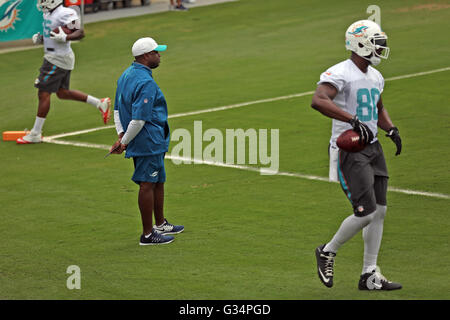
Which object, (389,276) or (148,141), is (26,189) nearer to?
(148,141)

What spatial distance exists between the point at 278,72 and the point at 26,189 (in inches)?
348

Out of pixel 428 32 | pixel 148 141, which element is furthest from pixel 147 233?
pixel 428 32

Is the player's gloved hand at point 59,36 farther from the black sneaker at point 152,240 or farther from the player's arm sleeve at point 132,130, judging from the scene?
the black sneaker at point 152,240

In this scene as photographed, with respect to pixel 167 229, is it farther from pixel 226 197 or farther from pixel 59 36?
pixel 59 36

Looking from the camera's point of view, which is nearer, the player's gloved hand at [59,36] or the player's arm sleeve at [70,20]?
the player's gloved hand at [59,36]

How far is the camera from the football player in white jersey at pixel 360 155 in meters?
7.83

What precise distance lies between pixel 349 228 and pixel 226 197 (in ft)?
12.0

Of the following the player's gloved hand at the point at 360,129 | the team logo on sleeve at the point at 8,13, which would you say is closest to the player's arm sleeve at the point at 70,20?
the team logo on sleeve at the point at 8,13

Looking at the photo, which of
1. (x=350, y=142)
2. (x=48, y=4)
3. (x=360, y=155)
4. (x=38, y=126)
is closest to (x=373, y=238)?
(x=360, y=155)

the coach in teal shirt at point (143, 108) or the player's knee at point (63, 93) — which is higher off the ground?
the coach in teal shirt at point (143, 108)

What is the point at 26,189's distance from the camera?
40.3 ft

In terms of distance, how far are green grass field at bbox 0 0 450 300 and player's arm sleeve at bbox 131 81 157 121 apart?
140 cm

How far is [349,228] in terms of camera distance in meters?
7.90

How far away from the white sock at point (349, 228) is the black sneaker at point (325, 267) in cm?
6
